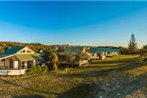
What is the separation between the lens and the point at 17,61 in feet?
136

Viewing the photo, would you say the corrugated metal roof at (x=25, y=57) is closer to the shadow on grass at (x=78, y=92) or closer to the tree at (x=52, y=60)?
the tree at (x=52, y=60)

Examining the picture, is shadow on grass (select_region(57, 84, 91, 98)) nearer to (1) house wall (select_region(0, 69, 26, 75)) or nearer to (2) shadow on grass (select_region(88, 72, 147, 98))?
(2) shadow on grass (select_region(88, 72, 147, 98))

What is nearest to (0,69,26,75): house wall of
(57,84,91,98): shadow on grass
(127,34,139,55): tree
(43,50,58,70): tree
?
(43,50,58,70): tree

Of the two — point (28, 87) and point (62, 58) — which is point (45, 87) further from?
point (62, 58)

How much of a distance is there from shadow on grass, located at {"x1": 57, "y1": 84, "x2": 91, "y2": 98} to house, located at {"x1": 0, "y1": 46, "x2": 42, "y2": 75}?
41.1ft

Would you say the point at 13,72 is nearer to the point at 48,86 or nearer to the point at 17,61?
the point at 17,61

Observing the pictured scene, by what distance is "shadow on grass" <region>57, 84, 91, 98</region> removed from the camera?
2531 centimetres

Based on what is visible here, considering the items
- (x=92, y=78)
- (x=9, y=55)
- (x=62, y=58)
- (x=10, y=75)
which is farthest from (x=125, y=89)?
(x=62, y=58)

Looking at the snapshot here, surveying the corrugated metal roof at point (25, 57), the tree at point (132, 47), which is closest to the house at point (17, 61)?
the corrugated metal roof at point (25, 57)

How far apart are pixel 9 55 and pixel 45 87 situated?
15.2m

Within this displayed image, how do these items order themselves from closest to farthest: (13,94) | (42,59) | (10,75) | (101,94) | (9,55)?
1. (101,94)
2. (13,94)
3. (10,75)
4. (9,55)
5. (42,59)

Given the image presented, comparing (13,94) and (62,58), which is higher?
(62,58)

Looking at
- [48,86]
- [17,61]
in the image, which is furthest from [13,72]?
[48,86]

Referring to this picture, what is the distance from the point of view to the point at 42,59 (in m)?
46.9
